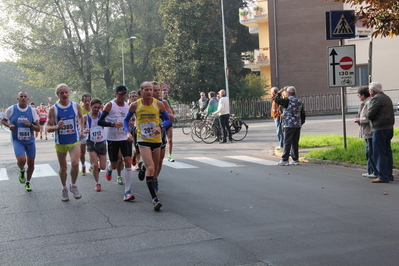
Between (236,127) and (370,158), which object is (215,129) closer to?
(236,127)

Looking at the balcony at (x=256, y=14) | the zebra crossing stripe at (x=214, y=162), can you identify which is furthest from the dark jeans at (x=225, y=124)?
the balcony at (x=256, y=14)

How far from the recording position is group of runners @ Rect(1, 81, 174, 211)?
7.95 m

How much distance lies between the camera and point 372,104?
9898 millimetres

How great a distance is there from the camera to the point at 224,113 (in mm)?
20000

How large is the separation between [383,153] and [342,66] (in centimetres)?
401

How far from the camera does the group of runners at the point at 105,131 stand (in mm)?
7953

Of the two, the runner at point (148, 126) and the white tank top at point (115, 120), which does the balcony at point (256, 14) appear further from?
the runner at point (148, 126)

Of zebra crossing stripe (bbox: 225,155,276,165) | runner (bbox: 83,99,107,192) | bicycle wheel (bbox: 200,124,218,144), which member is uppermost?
runner (bbox: 83,99,107,192)

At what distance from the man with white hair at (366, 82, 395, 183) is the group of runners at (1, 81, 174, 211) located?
4.03m

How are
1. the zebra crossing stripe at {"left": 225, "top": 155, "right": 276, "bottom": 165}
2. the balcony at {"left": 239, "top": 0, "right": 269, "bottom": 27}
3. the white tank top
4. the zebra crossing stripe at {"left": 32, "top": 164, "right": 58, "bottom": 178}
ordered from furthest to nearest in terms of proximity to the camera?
the balcony at {"left": 239, "top": 0, "right": 269, "bottom": 27}, the zebra crossing stripe at {"left": 225, "top": 155, "right": 276, "bottom": 165}, the zebra crossing stripe at {"left": 32, "top": 164, "right": 58, "bottom": 178}, the white tank top

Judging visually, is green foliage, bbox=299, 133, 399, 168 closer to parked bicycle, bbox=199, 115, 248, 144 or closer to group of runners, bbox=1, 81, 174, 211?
parked bicycle, bbox=199, 115, 248, 144

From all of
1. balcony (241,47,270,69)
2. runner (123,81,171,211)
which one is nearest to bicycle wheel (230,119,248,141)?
runner (123,81,171,211)

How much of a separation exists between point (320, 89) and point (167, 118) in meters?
33.4

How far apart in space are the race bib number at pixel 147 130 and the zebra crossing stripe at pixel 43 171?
5.15m
